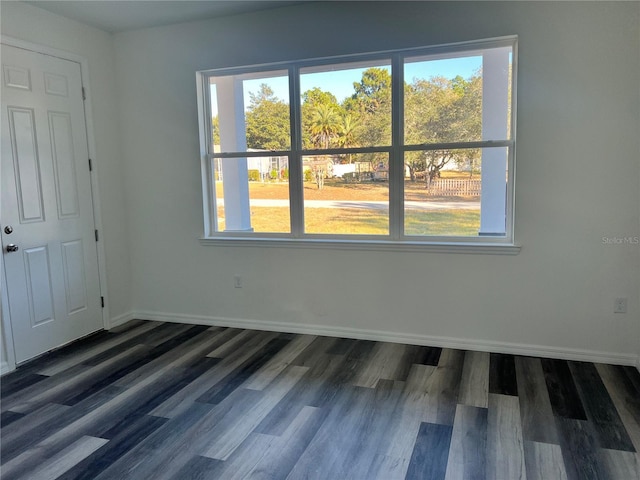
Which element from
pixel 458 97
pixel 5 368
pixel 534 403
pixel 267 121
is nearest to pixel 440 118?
pixel 458 97

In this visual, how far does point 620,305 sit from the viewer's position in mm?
3043

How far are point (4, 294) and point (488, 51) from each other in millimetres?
3842

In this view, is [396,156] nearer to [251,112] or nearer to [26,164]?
Result: [251,112]

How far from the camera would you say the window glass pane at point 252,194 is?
12.5ft

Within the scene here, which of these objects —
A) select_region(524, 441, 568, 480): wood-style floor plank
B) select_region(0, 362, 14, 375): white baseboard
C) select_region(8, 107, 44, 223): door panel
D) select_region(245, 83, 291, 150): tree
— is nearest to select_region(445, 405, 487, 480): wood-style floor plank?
select_region(524, 441, 568, 480): wood-style floor plank

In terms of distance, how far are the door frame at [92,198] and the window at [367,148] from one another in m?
0.93

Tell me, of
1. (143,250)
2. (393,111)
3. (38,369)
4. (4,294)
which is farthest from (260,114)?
(38,369)

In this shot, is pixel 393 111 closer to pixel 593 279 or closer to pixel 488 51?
pixel 488 51

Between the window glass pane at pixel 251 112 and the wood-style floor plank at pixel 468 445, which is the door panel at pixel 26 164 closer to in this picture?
the window glass pane at pixel 251 112

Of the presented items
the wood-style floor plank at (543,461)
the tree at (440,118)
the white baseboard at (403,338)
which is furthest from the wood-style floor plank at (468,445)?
the tree at (440,118)

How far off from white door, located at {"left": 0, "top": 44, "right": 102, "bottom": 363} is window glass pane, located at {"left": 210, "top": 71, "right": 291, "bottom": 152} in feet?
3.68

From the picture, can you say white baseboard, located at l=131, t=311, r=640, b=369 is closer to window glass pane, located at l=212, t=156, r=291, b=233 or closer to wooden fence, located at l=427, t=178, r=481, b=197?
window glass pane, located at l=212, t=156, r=291, b=233

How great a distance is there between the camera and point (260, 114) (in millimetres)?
3799

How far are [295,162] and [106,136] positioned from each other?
68.1 inches
